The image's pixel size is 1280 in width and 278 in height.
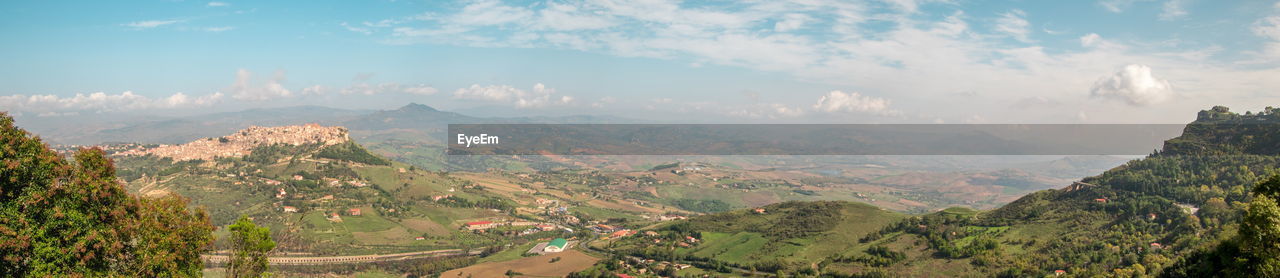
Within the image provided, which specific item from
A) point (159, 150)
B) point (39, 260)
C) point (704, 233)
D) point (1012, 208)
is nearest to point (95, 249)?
point (39, 260)

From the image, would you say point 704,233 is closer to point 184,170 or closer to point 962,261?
point 962,261

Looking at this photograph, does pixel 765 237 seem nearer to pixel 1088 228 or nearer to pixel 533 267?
pixel 533 267

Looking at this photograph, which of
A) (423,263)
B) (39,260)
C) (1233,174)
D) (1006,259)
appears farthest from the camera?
(423,263)

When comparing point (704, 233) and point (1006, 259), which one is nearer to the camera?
point (1006, 259)

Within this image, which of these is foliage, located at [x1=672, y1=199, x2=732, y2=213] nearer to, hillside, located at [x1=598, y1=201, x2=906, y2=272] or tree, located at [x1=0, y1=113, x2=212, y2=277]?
hillside, located at [x1=598, y1=201, x2=906, y2=272]

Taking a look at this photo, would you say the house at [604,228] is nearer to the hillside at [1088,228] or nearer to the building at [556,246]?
the building at [556,246]

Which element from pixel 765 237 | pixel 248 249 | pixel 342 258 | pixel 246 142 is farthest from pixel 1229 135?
pixel 246 142
